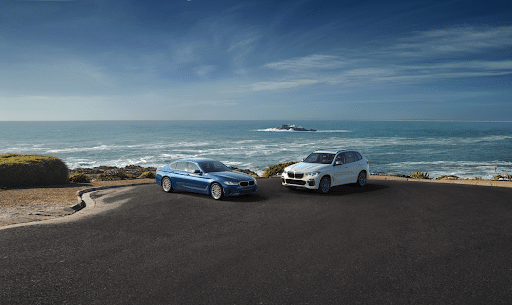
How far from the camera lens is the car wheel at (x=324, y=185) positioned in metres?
12.9

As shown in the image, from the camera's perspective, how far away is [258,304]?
4438 mm

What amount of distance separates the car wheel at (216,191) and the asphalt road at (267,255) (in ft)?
3.72

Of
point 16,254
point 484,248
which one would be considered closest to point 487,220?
point 484,248

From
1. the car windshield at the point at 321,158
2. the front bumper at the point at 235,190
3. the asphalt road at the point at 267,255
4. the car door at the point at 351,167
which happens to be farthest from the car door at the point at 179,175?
the car door at the point at 351,167

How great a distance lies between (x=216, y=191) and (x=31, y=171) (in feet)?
32.3

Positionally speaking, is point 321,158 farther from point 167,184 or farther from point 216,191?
point 167,184

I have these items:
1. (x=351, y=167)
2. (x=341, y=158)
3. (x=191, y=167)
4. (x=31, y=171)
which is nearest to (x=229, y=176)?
(x=191, y=167)

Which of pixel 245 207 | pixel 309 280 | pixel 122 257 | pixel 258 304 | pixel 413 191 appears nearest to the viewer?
pixel 258 304

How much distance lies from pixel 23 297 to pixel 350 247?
5.67 m

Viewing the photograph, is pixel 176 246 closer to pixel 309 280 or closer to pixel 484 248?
pixel 309 280

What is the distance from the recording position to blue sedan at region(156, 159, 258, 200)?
1185cm

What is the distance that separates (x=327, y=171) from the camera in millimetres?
13047

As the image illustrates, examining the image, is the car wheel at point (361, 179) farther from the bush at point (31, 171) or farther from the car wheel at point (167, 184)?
the bush at point (31, 171)

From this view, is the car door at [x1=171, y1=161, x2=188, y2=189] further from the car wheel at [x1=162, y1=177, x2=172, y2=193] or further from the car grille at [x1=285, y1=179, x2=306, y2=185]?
the car grille at [x1=285, y1=179, x2=306, y2=185]
